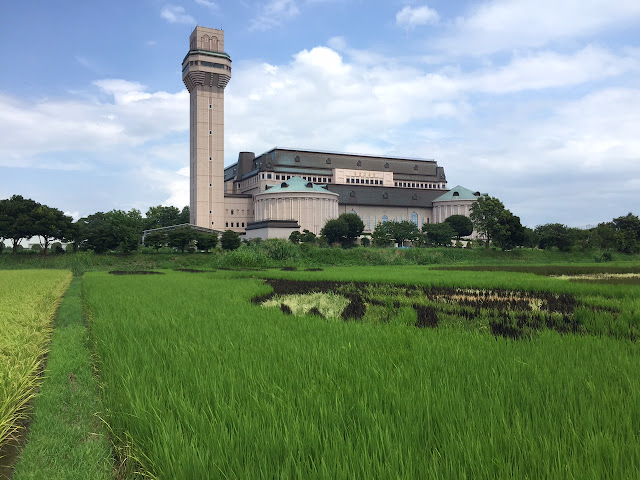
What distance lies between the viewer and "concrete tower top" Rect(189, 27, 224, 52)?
89.9 m

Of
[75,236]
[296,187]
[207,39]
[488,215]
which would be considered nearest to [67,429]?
[75,236]

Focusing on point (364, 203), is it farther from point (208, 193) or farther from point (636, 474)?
point (636, 474)

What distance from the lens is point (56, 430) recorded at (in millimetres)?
4266

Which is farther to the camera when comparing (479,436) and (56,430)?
(56,430)

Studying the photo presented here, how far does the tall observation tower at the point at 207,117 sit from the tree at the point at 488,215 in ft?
173

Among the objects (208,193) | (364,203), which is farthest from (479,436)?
(364,203)

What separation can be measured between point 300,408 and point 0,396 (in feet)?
11.9

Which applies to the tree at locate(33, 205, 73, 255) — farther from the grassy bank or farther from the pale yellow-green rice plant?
the grassy bank

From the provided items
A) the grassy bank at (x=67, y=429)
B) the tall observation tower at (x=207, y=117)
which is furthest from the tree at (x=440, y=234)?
the grassy bank at (x=67, y=429)

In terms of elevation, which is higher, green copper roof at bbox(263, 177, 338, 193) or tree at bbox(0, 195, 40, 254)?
green copper roof at bbox(263, 177, 338, 193)

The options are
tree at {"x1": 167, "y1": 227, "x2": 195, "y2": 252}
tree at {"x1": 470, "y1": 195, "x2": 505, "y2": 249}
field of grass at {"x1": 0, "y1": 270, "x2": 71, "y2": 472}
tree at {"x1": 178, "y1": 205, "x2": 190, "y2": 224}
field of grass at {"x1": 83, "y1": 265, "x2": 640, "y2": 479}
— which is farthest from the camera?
tree at {"x1": 178, "y1": 205, "x2": 190, "y2": 224}

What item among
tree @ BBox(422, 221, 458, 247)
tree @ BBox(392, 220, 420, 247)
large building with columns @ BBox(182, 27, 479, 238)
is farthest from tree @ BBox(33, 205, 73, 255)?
tree @ BBox(422, 221, 458, 247)

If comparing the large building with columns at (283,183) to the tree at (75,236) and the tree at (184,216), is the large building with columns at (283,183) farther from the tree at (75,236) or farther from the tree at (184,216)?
the tree at (75,236)

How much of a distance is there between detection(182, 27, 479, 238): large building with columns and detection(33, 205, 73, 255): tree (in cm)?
3743
